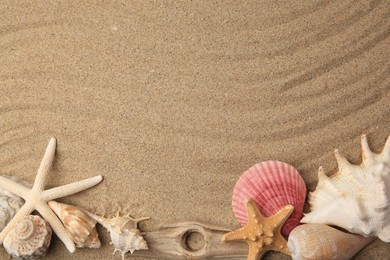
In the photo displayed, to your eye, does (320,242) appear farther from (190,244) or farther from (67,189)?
(67,189)

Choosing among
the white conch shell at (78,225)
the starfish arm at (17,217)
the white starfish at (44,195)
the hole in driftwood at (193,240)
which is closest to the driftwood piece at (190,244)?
the hole in driftwood at (193,240)

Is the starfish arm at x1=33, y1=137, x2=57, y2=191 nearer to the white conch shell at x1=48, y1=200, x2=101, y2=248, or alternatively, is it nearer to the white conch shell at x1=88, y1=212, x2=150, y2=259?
the white conch shell at x1=48, y1=200, x2=101, y2=248

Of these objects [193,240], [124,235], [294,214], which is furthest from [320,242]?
[124,235]

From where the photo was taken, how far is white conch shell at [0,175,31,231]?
71.4 inches

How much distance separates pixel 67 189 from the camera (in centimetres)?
182

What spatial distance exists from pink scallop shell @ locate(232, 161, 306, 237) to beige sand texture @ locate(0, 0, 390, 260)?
6 cm

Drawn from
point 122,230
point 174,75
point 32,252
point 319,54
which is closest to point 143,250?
point 122,230

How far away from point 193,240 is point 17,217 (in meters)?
0.64

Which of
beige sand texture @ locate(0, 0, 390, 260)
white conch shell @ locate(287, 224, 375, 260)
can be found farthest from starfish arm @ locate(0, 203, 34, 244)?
white conch shell @ locate(287, 224, 375, 260)

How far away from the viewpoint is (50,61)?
6.34ft

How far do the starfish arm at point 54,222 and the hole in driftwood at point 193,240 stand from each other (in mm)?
405

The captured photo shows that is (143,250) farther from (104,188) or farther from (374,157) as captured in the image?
(374,157)

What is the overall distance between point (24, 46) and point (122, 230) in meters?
0.82

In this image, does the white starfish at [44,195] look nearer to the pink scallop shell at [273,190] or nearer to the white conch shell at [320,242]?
the pink scallop shell at [273,190]
